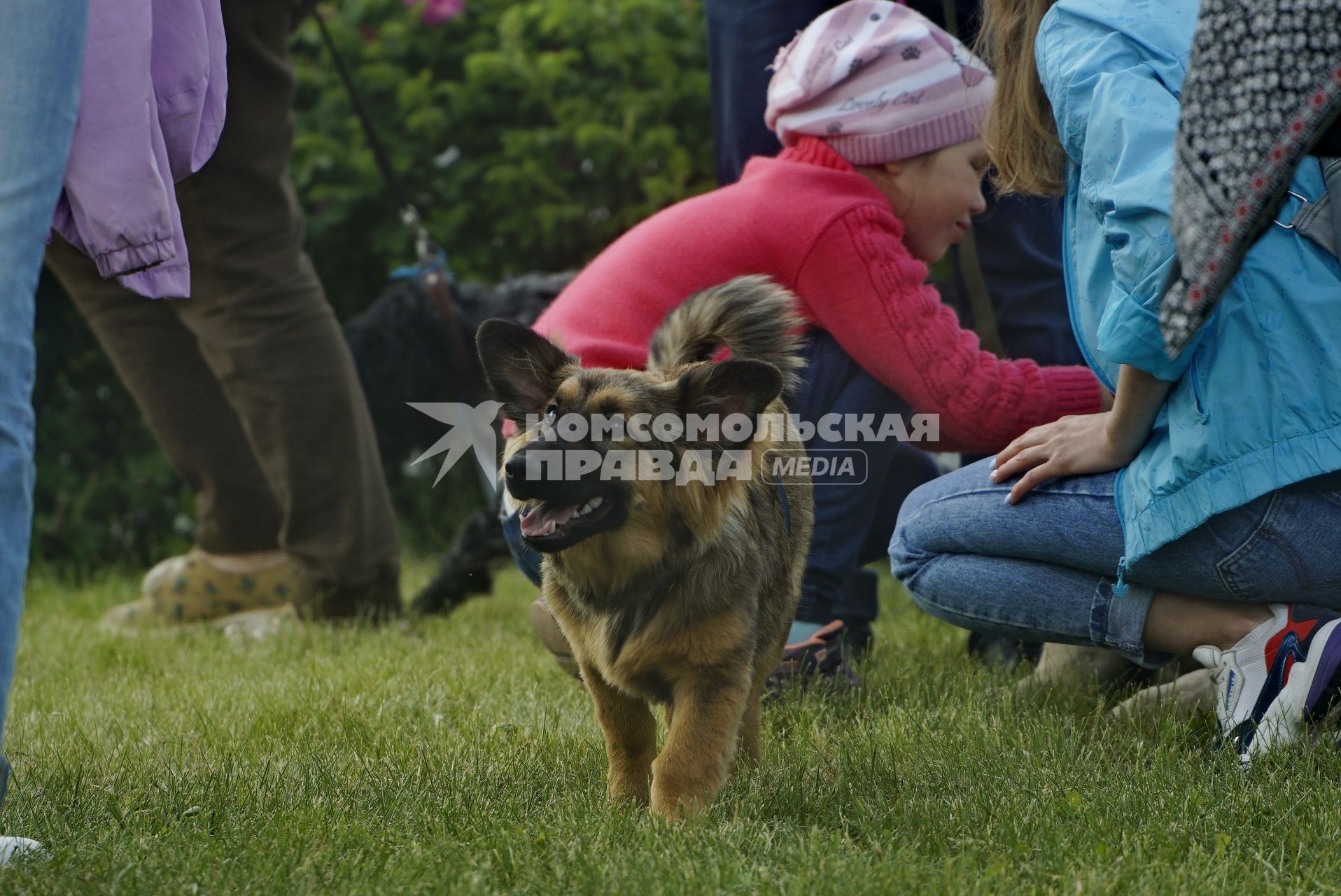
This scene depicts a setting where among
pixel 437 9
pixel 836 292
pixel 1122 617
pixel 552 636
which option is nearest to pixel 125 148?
pixel 552 636

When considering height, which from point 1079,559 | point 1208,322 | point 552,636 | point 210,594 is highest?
point 1208,322

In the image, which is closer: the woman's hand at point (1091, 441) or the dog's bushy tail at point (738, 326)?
the woman's hand at point (1091, 441)

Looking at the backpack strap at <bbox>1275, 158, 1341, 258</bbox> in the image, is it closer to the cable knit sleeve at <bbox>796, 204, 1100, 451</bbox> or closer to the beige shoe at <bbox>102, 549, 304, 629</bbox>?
the cable knit sleeve at <bbox>796, 204, 1100, 451</bbox>

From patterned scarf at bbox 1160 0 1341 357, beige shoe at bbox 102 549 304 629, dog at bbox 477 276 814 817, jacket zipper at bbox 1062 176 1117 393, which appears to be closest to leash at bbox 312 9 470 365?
beige shoe at bbox 102 549 304 629

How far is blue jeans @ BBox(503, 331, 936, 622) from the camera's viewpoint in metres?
3.35

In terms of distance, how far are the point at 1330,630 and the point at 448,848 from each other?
164 centimetres

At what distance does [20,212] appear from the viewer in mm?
1966

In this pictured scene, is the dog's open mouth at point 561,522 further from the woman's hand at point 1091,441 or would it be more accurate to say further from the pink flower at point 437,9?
the pink flower at point 437,9

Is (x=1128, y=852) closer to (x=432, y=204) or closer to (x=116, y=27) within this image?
(x=116, y=27)

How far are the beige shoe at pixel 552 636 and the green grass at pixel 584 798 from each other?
7 centimetres

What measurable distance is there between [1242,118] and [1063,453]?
3.30ft

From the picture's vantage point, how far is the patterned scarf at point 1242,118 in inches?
67.6

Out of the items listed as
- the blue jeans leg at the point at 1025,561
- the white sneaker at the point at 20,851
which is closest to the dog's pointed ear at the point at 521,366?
the blue jeans leg at the point at 1025,561

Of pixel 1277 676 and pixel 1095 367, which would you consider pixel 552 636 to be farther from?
pixel 1277 676
